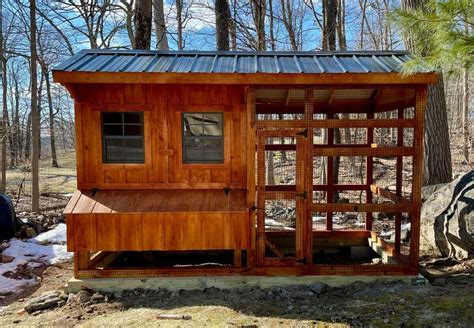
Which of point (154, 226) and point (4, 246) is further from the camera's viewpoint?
point (4, 246)

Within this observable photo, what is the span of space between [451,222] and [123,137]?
454cm

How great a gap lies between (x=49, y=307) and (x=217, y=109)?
2919mm

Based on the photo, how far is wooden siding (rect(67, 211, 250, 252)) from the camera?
4.10 meters

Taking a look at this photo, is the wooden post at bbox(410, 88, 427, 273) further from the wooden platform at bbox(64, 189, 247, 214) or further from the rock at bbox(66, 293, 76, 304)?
the rock at bbox(66, 293, 76, 304)

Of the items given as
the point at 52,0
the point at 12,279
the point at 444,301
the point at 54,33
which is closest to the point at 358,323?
the point at 444,301

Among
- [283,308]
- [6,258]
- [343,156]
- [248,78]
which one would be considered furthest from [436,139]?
[6,258]

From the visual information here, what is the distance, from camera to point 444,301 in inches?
137

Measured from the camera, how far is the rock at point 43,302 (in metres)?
3.92

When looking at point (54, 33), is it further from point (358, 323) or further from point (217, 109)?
point (358, 323)

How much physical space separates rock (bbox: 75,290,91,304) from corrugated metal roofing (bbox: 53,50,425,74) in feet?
8.15

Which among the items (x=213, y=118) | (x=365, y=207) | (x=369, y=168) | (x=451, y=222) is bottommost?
(x=451, y=222)

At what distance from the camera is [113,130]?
4.26 m

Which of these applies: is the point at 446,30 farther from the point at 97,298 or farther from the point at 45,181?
the point at 45,181

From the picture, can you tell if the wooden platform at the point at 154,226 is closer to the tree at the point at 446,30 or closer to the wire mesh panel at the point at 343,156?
the wire mesh panel at the point at 343,156
